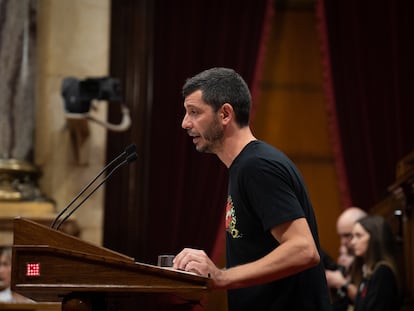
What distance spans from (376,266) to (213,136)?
247 centimetres

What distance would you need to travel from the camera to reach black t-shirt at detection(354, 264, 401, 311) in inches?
189

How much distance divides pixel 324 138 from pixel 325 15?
106 cm

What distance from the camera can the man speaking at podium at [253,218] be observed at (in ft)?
7.93

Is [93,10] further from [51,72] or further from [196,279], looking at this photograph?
[196,279]

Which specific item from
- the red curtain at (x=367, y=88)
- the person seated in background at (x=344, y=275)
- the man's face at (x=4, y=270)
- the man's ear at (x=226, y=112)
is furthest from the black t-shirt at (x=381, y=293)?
the red curtain at (x=367, y=88)

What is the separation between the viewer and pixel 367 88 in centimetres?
751

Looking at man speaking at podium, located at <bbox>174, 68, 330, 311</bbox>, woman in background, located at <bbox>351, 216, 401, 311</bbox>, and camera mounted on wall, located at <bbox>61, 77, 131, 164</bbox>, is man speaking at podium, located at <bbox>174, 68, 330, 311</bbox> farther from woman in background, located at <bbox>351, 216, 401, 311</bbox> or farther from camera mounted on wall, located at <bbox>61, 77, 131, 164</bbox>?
camera mounted on wall, located at <bbox>61, 77, 131, 164</bbox>

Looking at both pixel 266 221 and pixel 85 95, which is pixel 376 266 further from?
pixel 266 221

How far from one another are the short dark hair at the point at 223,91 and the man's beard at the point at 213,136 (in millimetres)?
53

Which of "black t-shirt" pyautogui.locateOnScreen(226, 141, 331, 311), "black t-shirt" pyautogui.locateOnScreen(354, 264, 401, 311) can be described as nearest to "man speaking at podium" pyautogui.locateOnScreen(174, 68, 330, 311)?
"black t-shirt" pyautogui.locateOnScreen(226, 141, 331, 311)

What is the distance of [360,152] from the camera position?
7457mm

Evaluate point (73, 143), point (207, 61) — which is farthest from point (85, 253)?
point (207, 61)

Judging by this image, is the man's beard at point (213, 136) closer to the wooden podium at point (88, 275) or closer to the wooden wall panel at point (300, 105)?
the wooden podium at point (88, 275)

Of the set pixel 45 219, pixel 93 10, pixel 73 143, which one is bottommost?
pixel 45 219
